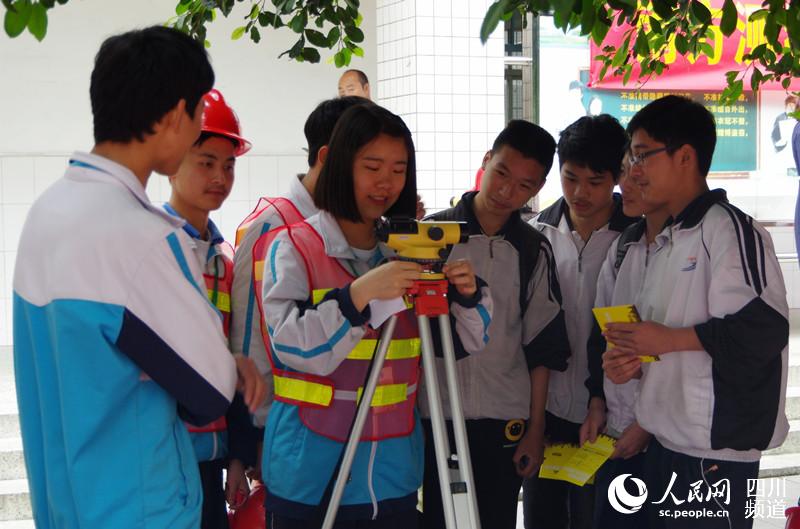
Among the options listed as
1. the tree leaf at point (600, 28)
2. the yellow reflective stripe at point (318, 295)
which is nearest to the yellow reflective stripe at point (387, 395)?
the yellow reflective stripe at point (318, 295)

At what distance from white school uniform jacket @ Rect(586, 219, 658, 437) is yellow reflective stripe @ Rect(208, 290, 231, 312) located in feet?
3.61

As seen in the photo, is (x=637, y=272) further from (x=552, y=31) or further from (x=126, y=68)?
(x=552, y=31)

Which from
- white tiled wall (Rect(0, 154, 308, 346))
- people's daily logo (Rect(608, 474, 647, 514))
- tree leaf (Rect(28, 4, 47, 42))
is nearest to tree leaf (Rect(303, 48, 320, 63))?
tree leaf (Rect(28, 4, 47, 42))

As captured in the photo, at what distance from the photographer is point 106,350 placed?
146 cm

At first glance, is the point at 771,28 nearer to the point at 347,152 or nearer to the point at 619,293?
the point at 619,293

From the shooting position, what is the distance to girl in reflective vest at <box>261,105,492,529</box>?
2123 millimetres

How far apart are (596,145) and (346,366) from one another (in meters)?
1.19

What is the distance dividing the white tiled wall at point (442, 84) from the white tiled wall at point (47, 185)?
3.58 feet

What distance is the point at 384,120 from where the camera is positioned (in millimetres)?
2188

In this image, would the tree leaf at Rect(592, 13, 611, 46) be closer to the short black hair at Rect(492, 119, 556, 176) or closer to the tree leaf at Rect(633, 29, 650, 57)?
the short black hair at Rect(492, 119, 556, 176)

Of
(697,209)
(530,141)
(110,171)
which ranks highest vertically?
(530,141)

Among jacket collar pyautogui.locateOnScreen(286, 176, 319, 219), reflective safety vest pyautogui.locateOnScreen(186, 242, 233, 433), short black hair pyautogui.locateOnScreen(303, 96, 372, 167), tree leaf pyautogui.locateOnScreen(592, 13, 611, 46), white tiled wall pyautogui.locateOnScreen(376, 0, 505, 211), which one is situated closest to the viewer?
tree leaf pyautogui.locateOnScreen(592, 13, 611, 46)
